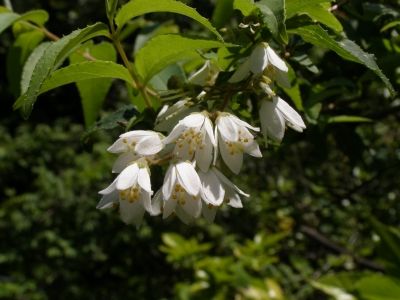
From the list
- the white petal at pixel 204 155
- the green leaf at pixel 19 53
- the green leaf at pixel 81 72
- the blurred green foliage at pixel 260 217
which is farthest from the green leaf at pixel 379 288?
the green leaf at pixel 19 53

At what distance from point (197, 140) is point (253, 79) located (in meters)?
0.14

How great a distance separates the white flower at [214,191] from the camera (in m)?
0.88

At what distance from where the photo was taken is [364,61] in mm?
847

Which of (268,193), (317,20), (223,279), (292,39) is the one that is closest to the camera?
(317,20)

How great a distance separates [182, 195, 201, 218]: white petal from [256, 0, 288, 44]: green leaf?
0.93ft

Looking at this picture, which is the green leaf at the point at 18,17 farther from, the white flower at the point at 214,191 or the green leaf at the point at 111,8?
the white flower at the point at 214,191

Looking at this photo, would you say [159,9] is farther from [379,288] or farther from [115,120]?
[379,288]

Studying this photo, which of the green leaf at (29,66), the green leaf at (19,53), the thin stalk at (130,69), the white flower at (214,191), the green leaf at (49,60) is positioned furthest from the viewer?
the green leaf at (19,53)

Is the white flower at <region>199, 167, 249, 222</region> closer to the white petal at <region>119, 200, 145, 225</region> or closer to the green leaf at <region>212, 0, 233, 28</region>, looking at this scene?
the white petal at <region>119, 200, 145, 225</region>

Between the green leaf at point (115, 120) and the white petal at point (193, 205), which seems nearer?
the white petal at point (193, 205)

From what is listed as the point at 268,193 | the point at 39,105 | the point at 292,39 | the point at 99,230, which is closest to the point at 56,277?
the point at 99,230

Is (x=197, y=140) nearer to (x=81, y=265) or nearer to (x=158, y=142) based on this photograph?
(x=158, y=142)

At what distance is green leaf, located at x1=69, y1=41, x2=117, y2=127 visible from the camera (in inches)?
50.4

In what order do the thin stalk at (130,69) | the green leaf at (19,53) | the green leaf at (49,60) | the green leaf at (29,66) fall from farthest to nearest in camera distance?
1. the green leaf at (19,53)
2. the green leaf at (29,66)
3. the thin stalk at (130,69)
4. the green leaf at (49,60)
